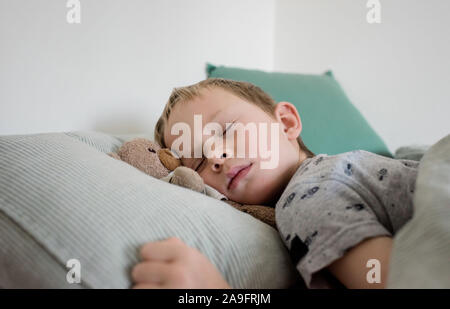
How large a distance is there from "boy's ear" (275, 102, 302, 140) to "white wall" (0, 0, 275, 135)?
56cm

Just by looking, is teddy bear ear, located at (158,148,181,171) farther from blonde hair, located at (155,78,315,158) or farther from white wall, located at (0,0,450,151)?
white wall, located at (0,0,450,151)

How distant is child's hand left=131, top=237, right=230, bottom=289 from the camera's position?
1.35 ft

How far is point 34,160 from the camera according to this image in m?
A: 0.53

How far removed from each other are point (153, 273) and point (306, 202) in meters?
0.25

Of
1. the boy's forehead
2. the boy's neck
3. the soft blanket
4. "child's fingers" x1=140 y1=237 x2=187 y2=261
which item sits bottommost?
the boy's neck

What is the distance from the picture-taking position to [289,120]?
3.07 ft

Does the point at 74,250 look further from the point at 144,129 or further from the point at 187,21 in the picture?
the point at 187,21

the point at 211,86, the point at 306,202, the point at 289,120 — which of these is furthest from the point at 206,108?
the point at 306,202

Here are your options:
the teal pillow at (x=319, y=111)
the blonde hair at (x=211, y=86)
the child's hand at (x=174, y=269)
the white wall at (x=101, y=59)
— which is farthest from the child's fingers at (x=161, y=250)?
the teal pillow at (x=319, y=111)

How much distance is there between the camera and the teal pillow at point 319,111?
4.35 ft

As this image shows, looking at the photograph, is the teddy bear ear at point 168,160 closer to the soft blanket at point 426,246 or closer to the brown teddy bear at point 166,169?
the brown teddy bear at point 166,169

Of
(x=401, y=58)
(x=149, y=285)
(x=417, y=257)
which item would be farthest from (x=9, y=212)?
(x=401, y=58)

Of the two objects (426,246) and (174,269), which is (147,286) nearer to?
(174,269)

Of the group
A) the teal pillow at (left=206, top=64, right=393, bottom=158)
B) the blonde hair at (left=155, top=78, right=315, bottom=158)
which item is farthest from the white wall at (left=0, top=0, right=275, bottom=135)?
the blonde hair at (left=155, top=78, right=315, bottom=158)
